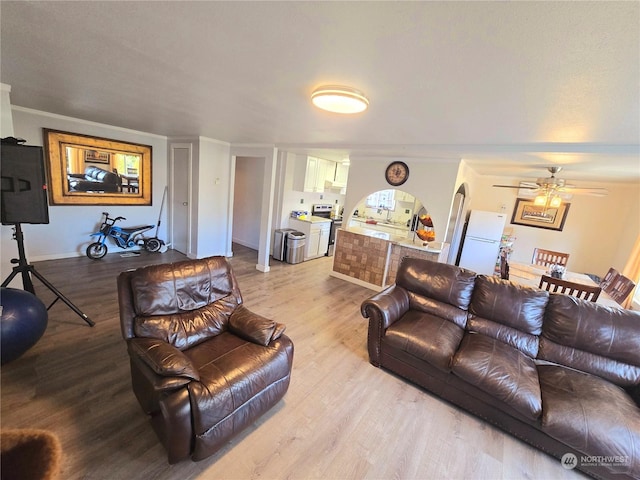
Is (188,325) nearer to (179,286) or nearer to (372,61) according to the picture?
(179,286)

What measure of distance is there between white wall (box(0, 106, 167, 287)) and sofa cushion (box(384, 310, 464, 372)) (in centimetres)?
520

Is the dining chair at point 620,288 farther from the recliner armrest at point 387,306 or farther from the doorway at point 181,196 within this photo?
the doorway at point 181,196

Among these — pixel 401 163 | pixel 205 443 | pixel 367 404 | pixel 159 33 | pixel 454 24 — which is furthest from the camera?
pixel 401 163

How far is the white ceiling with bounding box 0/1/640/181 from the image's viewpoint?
981mm

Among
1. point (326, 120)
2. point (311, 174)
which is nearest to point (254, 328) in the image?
point (326, 120)

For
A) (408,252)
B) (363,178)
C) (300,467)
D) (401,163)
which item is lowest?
(300,467)

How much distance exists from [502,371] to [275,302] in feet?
8.50

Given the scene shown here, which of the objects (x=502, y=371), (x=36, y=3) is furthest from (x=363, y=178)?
(x=36, y=3)

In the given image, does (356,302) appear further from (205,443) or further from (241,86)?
(241,86)

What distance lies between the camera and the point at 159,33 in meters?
1.27

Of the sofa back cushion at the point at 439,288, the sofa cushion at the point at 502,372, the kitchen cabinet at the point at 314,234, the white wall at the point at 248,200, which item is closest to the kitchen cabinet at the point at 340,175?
the kitchen cabinet at the point at 314,234

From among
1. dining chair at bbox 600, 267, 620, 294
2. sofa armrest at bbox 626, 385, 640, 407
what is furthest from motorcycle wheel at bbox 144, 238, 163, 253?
dining chair at bbox 600, 267, 620, 294

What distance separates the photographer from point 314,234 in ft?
18.5

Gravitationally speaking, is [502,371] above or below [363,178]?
below
